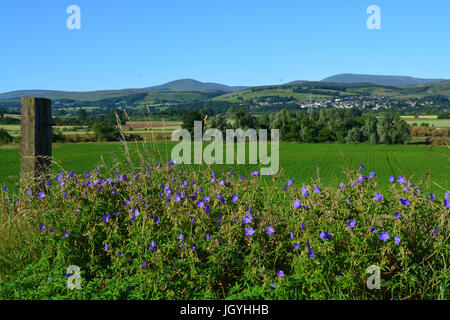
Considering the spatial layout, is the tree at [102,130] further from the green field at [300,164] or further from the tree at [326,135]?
the tree at [326,135]

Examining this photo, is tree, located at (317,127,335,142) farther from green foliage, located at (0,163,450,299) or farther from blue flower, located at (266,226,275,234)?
blue flower, located at (266,226,275,234)

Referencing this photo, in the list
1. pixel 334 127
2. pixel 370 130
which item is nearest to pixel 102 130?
pixel 370 130

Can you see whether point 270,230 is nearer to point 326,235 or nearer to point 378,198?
point 326,235

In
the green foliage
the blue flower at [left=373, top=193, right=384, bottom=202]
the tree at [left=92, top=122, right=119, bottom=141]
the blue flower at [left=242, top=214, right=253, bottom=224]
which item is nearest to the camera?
the green foliage

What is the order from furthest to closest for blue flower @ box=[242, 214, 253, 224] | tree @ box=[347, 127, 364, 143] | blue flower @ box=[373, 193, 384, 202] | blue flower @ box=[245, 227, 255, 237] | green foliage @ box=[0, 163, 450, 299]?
tree @ box=[347, 127, 364, 143] < blue flower @ box=[373, 193, 384, 202] < blue flower @ box=[242, 214, 253, 224] < blue flower @ box=[245, 227, 255, 237] < green foliage @ box=[0, 163, 450, 299]

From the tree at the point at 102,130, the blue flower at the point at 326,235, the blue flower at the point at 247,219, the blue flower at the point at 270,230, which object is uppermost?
the blue flower at the point at 247,219

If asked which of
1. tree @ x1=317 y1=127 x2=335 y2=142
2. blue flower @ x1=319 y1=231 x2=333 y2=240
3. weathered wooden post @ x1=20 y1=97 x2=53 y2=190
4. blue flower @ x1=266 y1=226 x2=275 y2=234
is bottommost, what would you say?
tree @ x1=317 y1=127 x2=335 y2=142

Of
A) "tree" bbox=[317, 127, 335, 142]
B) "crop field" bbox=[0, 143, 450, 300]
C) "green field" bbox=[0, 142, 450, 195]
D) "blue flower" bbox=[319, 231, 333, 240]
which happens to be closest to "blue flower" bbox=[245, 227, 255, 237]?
"crop field" bbox=[0, 143, 450, 300]

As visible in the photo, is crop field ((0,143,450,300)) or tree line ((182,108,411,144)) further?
tree line ((182,108,411,144))

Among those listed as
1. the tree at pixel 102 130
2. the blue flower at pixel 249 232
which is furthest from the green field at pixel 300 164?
the tree at pixel 102 130

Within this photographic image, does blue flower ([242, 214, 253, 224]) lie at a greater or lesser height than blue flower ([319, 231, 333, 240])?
greater

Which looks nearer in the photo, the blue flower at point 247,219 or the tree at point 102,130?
the blue flower at point 247,219

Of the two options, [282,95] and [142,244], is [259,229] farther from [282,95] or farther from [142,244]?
[282,95]
